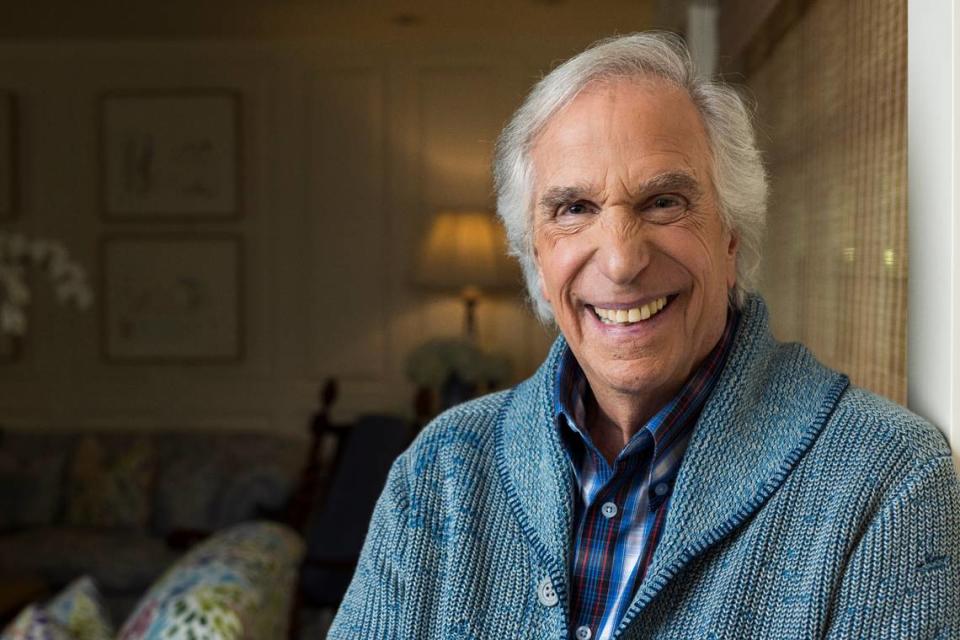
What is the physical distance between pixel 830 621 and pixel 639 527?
0.21 metres

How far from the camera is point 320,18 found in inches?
214

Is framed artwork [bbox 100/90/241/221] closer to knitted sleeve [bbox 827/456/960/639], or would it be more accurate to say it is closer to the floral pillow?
the floral pillow

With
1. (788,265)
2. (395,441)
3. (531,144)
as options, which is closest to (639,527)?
(531,144)

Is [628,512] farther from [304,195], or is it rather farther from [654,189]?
[304,195]

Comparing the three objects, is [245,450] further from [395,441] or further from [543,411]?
[543,411]

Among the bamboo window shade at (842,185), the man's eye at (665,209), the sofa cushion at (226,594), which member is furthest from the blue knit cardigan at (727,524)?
the sofa cushion at (226,594)

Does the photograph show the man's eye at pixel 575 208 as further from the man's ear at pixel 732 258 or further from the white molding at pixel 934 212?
the white molding at pixel 934 212

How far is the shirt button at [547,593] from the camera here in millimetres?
1082

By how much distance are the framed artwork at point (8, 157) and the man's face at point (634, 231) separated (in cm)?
551

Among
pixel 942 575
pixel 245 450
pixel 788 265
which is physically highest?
pixel 788 265

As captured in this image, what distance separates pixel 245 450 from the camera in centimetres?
544

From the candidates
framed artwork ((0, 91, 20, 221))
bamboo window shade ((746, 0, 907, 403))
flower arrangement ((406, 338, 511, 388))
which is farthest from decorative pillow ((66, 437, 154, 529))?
bamboo window shade ((746, 0, 907, 403))

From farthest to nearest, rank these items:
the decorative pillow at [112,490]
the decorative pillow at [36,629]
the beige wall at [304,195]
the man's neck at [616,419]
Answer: the beige wall at [304,195] → the decorative pillow at [112,490] → the decorative pillow at [36,629] → the man's neck at [616,419]

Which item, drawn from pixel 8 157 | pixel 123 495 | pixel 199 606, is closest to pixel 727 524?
pixel 199 606
